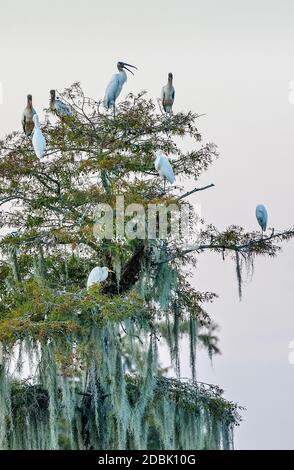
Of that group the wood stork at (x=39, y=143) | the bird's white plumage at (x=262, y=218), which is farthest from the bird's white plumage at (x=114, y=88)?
the bird's white plumage at (x=262, y=218)

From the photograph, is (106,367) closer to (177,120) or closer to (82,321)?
(82,321)

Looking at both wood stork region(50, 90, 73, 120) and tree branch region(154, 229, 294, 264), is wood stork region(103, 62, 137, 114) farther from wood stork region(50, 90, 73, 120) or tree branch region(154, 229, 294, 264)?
tree branch region(154, 229, 294, 264)

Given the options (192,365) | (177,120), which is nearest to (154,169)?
(177,120)

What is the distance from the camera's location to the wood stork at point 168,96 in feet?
68.1

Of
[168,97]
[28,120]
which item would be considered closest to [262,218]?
[168,97]

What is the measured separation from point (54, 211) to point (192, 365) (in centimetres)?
205

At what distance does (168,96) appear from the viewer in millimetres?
21203

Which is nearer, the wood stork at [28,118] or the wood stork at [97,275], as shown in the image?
the wood stork at [97,275]

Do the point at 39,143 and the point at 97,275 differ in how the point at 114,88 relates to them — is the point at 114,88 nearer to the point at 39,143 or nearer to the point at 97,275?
the point at 39,143

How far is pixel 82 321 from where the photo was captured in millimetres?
18219

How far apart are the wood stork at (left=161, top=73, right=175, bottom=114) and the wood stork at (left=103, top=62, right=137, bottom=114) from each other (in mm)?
469

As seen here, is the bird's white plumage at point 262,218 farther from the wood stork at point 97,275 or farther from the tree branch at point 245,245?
the wood stork at point 97,275

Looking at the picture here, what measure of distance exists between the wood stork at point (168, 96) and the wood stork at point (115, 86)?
18.5 inches
